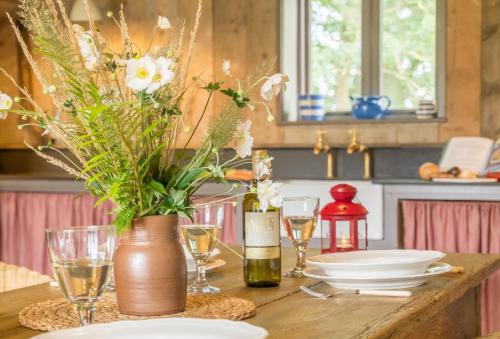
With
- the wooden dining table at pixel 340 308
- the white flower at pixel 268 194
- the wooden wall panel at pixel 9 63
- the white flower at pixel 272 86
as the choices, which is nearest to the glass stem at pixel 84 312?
the wooden dining table at pixel 340 308

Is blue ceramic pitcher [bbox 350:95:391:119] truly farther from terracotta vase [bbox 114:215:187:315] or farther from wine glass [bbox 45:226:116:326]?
wine glass [bbox 45:226:116:326]

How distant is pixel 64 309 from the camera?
1.48 meters

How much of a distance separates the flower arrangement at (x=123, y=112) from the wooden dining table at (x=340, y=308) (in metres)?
0.21

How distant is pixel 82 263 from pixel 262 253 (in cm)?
55

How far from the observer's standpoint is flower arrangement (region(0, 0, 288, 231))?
52.6 inches

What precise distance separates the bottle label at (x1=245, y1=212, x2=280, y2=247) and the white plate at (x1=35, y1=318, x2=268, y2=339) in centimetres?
47

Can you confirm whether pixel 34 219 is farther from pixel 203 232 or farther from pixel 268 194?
pixel 268 194

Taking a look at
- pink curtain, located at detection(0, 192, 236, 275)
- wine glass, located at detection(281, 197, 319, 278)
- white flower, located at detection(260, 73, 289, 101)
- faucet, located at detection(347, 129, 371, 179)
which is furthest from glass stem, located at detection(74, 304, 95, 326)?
faucet, located at detection(347, 129, 371, 179)

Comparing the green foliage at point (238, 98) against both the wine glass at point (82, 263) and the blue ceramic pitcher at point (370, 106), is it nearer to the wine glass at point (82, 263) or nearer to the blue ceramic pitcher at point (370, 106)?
the wine glass at point (82, 263)

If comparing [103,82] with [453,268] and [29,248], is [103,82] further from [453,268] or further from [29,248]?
[29,248]

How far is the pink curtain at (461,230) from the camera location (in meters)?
3.57

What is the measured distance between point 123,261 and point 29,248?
3.56m

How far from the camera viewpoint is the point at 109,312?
1.46 meters

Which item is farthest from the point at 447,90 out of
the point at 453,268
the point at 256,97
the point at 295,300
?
the point at 295,300
